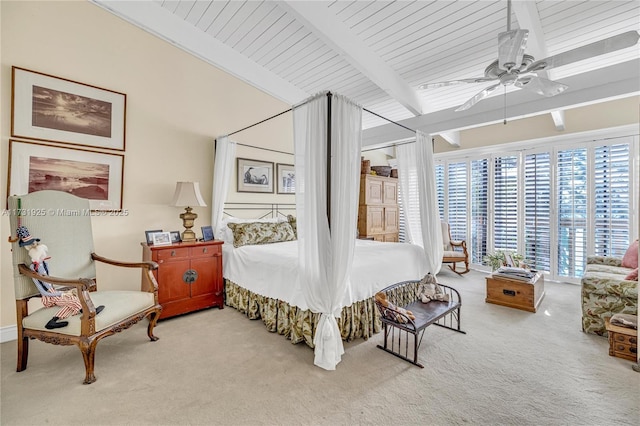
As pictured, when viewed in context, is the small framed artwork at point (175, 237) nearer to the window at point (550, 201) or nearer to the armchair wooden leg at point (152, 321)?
the armchair wooden leg at point (152, 321)

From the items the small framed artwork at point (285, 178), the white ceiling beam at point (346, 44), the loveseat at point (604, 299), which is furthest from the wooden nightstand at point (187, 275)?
the loveseat at point (604, 299)

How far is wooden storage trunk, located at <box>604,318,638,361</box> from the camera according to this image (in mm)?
2340

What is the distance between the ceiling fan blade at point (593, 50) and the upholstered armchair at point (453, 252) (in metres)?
3.52

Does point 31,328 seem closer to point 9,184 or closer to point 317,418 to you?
point 9,184

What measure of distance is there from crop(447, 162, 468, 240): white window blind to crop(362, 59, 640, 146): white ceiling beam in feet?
5.89

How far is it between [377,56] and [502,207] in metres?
3.93

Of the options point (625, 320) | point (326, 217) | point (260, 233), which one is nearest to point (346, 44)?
point (326, 217)

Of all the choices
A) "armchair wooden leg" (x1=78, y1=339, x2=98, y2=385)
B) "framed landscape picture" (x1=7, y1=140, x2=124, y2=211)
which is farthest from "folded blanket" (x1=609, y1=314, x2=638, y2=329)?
"framed landscape picture" (x1=7, y1=140, x2=124, y2=211)

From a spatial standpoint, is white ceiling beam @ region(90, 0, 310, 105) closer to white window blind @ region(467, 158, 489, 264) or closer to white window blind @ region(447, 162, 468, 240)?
white window blind @ region(447, 162, 468, 240)

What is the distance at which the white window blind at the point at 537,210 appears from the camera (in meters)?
5.11

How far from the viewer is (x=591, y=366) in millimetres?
2293

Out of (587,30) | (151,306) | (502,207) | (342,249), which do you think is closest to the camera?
(342,249)

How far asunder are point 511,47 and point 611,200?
3993 mm

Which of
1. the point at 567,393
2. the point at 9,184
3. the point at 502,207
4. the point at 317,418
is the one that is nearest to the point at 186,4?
the point at 9,184
